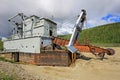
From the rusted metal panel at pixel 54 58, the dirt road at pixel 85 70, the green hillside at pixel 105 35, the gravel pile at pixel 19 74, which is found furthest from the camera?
the green hillside at pixel 105 35

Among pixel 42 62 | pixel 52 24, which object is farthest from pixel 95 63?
pixel 52 24

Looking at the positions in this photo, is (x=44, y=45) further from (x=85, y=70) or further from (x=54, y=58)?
(x=85, y=70)

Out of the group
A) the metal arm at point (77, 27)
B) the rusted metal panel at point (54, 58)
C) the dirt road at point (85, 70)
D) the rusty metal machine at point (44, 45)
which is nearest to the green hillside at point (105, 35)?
the rusty metal machine at point (44, 45)

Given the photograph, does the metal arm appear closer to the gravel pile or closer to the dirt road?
the dirt road

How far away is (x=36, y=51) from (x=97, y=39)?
42728 millimetres

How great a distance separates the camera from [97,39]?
242ft

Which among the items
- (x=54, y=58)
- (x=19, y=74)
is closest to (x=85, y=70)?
(x=54, y=58)

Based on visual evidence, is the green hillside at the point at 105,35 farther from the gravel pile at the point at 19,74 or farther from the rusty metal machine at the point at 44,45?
the gravel pile at the point at 19,74

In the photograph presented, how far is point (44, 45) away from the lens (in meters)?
35.9

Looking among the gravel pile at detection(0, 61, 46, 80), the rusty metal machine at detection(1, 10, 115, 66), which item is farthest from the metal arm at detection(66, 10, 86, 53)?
the gravel pile at detection(0, 61, 46, 80)

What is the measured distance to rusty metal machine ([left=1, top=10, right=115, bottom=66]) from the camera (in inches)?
1257

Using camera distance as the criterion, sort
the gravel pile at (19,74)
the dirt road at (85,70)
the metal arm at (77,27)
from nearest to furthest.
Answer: the gravel pile at (19,74) → the dirt road at (85,70) → the metal arm at (77,27)

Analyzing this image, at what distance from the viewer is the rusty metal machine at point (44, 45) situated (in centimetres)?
3194

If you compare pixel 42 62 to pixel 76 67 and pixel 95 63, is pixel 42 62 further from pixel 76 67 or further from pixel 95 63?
pixel 95 63
